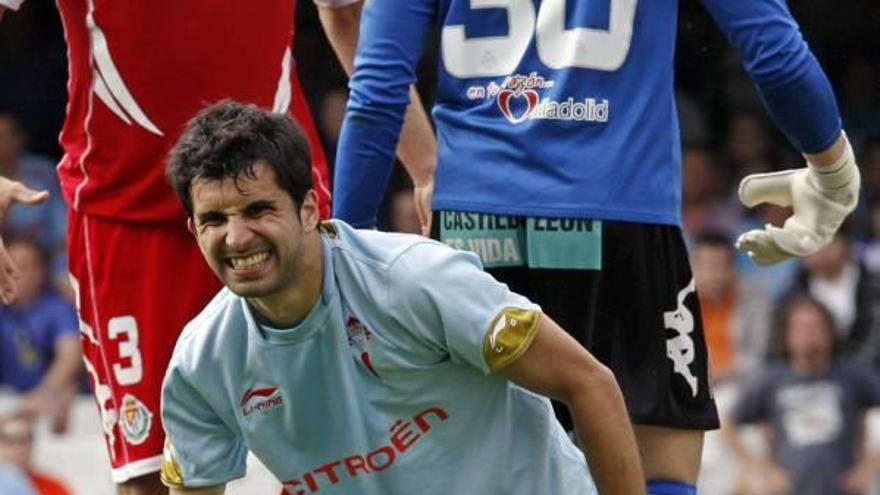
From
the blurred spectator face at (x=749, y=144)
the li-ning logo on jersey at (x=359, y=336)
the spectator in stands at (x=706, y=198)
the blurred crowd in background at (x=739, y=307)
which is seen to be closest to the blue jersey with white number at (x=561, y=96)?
the li-ning logo on jersey at (x=359, y=336)

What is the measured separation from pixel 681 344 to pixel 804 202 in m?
0.47

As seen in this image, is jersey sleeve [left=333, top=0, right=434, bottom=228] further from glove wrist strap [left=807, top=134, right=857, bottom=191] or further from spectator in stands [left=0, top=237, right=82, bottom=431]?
spectator in stands [left=0, top=237, right=82, bottom=431]

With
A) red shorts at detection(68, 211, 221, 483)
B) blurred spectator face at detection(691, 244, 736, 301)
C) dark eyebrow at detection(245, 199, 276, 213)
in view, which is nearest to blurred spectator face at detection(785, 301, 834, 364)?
blurred spectator face at detection(691, 244, 736, 301)

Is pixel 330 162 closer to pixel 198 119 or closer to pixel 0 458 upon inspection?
pixel 0 458

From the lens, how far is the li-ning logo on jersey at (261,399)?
429cm

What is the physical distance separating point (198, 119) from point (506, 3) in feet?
2.82

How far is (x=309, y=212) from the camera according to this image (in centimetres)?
417

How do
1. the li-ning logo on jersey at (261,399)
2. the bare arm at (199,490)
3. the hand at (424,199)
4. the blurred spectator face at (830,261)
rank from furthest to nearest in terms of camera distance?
the blurred spectator face at (830,261)
the hand at (424,199)
the bare arm at (199,490)
the li-ning logo on jersey at (261,399)

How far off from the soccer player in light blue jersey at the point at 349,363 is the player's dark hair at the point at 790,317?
512 cm

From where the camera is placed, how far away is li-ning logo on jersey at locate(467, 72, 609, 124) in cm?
475

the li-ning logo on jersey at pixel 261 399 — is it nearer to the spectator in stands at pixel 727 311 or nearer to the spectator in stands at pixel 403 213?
the spectator in stands at pixel 403 213

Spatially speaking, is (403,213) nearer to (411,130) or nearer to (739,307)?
(739,307)

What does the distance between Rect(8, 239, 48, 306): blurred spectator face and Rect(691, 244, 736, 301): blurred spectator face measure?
2924mm

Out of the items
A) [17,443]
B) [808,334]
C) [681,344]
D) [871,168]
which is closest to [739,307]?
[808,334]
